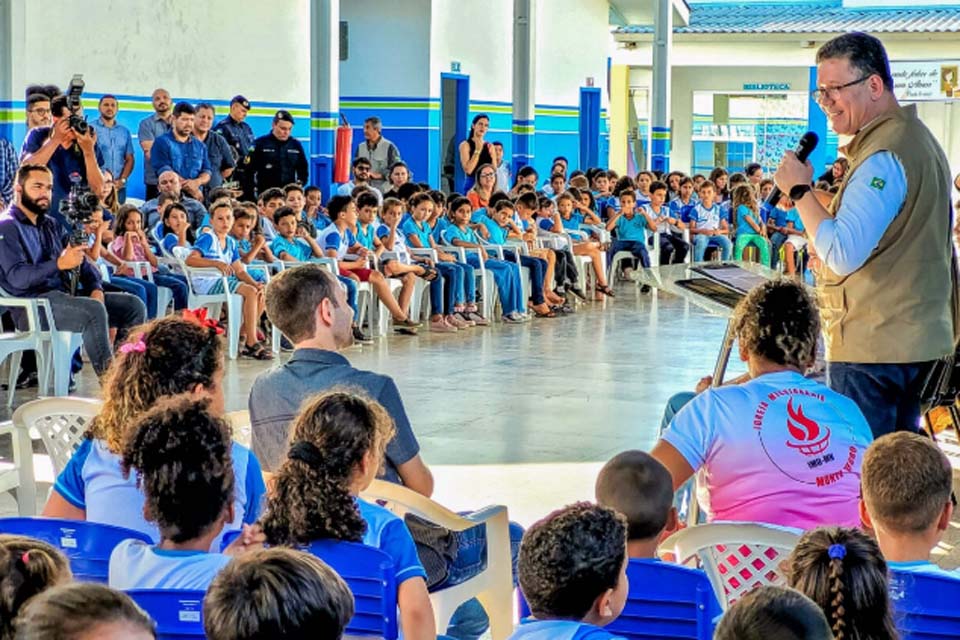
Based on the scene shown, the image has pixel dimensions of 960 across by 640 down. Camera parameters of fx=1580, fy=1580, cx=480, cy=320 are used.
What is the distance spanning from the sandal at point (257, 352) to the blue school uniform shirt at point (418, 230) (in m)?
2.70

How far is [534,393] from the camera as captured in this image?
9547 millimetres

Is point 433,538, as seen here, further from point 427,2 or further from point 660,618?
point 427,2

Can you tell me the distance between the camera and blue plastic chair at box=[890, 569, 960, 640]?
2.98 metres

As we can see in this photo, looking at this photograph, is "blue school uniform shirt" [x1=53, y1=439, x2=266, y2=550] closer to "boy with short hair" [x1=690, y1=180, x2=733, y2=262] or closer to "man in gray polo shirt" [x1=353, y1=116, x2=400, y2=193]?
"man in gray polo shirt" [x1=353, y1=116, x2=400, y2=193]

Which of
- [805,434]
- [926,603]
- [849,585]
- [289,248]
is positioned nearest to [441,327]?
[289,248]

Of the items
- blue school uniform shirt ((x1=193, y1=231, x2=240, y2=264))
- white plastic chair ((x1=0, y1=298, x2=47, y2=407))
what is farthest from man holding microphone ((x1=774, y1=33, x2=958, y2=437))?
blue school uniform shirt ((x1=193, y1=231, x2=240, y2=264))

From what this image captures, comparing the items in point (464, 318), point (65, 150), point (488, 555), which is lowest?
point (488, 555)

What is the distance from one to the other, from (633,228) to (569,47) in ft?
35.0

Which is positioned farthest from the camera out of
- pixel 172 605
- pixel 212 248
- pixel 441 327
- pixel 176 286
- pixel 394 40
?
pixel 394 40

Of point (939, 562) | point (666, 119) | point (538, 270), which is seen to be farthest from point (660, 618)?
point (666, 119)

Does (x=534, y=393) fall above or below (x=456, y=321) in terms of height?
below

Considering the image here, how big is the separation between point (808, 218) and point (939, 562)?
1919mm

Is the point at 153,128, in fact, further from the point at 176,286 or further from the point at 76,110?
the point at 176,286

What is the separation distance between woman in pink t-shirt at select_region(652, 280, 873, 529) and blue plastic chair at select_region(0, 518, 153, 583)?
4.25ft
